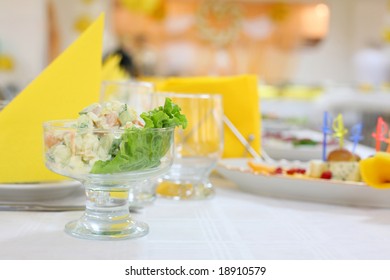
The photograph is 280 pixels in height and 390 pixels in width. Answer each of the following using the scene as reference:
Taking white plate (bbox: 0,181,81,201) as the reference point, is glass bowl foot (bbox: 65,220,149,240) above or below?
below

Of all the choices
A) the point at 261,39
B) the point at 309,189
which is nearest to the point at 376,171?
the point at 309,189

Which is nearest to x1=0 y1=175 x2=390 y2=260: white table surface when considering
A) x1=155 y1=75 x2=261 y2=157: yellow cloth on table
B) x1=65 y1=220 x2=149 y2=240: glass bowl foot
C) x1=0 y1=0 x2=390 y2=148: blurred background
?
x1=65 y1=220 x2=149 y2=240: glass bowl foot

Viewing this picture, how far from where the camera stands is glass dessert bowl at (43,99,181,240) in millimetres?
713

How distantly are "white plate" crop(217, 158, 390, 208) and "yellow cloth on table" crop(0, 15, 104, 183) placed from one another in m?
0.29

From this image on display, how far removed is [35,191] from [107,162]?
262 millimetres

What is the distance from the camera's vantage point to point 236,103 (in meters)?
1.35

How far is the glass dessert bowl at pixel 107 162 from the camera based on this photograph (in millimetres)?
713

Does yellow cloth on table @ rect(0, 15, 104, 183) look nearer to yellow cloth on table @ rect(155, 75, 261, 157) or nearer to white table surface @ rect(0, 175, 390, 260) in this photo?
white table surface @ rect(0, 175, 390, 260)

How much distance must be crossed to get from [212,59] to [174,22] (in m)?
0.85

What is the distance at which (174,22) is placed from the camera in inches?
396

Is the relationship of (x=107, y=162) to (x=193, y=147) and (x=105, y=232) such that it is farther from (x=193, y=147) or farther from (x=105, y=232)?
(x=193, y=147)

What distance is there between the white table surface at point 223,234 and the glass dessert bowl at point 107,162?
29 mm

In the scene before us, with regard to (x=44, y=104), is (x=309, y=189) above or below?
below

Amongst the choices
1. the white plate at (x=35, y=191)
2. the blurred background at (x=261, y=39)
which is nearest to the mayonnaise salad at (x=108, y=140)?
the white plate at (x=35, y=191)
